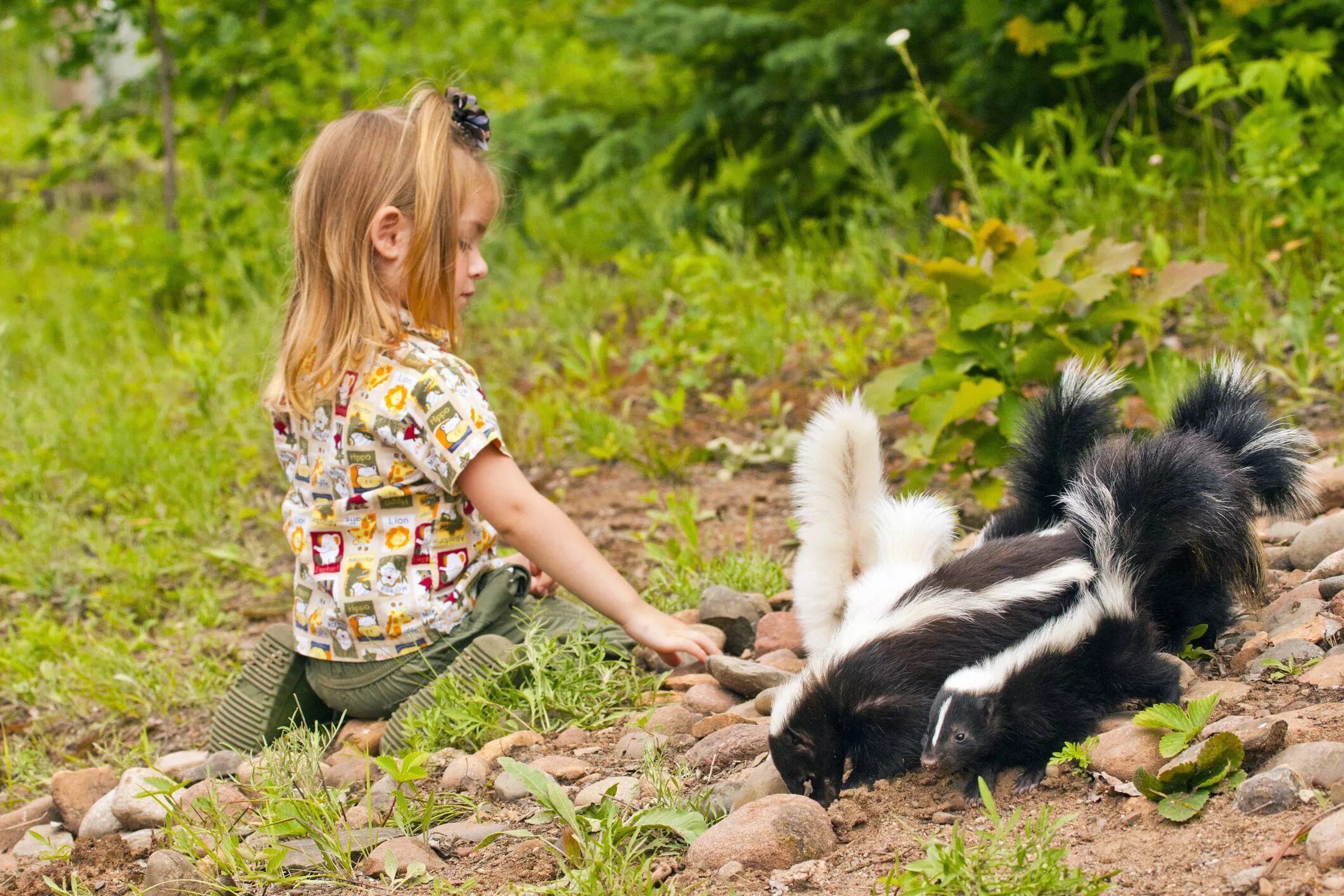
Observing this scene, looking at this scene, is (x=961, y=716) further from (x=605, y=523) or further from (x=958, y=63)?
(x=958, y=63)

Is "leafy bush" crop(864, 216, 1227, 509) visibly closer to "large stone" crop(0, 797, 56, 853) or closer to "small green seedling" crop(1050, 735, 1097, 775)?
"small green seedling" crop(1050, 735, 1097, 775)

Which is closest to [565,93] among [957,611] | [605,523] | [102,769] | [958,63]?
[958,63]

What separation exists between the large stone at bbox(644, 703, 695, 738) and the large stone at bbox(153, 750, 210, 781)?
1084 mm

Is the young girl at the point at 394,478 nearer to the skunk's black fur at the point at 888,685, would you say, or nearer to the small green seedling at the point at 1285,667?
the skunk's black fur at the point at 888,685

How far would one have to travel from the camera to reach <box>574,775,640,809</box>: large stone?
7.33 ft

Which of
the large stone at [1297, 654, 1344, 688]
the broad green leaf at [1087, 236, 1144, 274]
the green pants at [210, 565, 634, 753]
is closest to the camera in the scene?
the large stone at [1297, 654, 1344, 688]

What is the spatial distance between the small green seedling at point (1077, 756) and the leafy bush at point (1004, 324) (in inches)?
50.5

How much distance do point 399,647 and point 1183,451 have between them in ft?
5.69

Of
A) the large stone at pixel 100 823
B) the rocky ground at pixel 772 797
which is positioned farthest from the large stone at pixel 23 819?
the large stone at pixel 100 823

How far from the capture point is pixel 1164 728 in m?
2.04

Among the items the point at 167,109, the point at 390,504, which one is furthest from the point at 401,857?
the point at 167,109

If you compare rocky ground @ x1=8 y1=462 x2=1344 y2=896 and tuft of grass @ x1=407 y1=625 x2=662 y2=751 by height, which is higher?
Result: tuft of grass @ x1=407 y1=625 x2=662 y2=751

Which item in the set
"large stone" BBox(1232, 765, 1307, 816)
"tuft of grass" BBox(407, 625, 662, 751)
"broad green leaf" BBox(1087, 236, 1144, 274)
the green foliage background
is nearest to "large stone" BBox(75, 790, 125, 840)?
the green foliage background

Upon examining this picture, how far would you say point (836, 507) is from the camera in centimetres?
271
